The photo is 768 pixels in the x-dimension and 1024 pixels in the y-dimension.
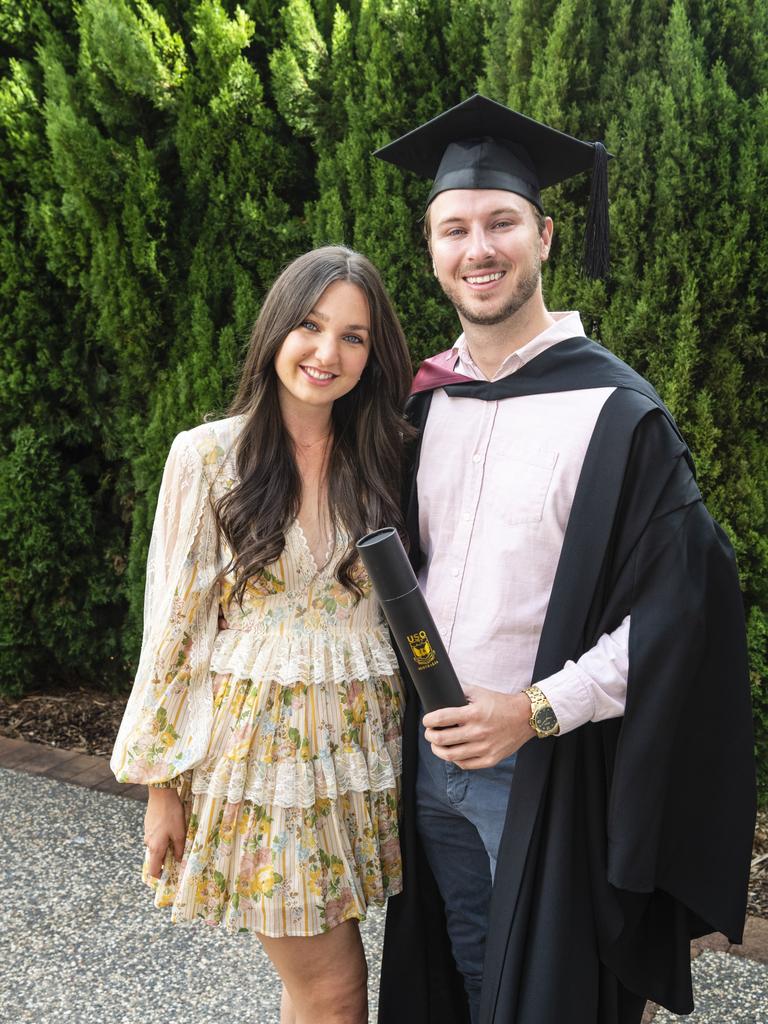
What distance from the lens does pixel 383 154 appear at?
2375mm

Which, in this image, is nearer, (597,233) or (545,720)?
(545,720)

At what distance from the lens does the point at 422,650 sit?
68.2 inches

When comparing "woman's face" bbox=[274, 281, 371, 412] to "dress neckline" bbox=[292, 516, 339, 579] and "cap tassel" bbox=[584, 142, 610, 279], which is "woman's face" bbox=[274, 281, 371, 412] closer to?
"dress neckline" bbox=[292, 516, 339, 579]

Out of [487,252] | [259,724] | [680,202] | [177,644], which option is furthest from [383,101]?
[259,724]

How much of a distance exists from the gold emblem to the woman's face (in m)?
0.69

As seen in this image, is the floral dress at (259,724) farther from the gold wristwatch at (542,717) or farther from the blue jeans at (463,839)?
the gold wristwatch at (542,717)

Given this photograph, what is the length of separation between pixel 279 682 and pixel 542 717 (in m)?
0.57

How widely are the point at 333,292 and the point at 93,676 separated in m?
3.72

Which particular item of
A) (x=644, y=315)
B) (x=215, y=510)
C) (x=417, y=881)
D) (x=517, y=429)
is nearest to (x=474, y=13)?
(x=644, y=315)

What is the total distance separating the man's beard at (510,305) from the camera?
213cm

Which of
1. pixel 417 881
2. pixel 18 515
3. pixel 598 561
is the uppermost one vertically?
pixel 598 561

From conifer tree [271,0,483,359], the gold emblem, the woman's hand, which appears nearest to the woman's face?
the gold emblem

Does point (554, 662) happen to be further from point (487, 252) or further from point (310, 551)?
point (487, 252)

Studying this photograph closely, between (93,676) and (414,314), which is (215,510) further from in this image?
(93,676)
